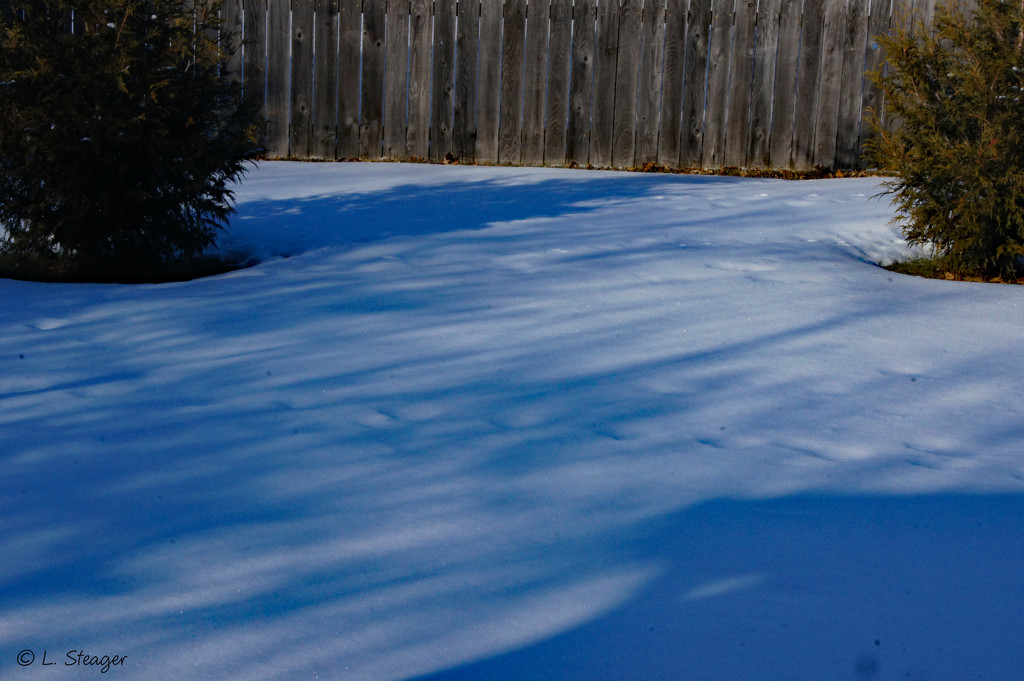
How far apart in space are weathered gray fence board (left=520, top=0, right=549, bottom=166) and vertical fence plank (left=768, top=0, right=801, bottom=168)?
244cm

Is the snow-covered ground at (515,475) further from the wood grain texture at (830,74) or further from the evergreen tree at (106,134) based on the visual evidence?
the wood grain texture at (830,74)

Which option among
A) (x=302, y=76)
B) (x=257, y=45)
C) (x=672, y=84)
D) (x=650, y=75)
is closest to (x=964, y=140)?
(x=672, y=84)

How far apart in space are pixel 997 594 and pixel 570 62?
26.3 feet

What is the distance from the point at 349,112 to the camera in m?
9.69

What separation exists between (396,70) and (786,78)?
415 cm

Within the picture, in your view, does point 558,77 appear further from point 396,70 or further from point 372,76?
point 372,76

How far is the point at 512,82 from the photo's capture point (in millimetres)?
9461

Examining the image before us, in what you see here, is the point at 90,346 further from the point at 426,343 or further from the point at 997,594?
the point at 997,594

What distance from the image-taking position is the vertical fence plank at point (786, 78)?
363 inches

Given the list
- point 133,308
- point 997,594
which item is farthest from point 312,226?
point 997,594

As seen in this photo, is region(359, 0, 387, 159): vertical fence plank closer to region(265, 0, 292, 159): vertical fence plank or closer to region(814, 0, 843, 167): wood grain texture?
region(265, 0, 292, 159): vertical fence plank

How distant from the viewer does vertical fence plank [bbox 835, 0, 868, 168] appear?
30.1ft

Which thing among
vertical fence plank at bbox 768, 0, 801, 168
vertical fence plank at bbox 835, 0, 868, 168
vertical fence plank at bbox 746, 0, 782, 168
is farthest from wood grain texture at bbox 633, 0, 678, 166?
vertical fence plank at bbox 835, 0, 868, 168

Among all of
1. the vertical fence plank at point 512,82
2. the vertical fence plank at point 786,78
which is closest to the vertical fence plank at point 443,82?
the vertical fence plank at point 512,82
